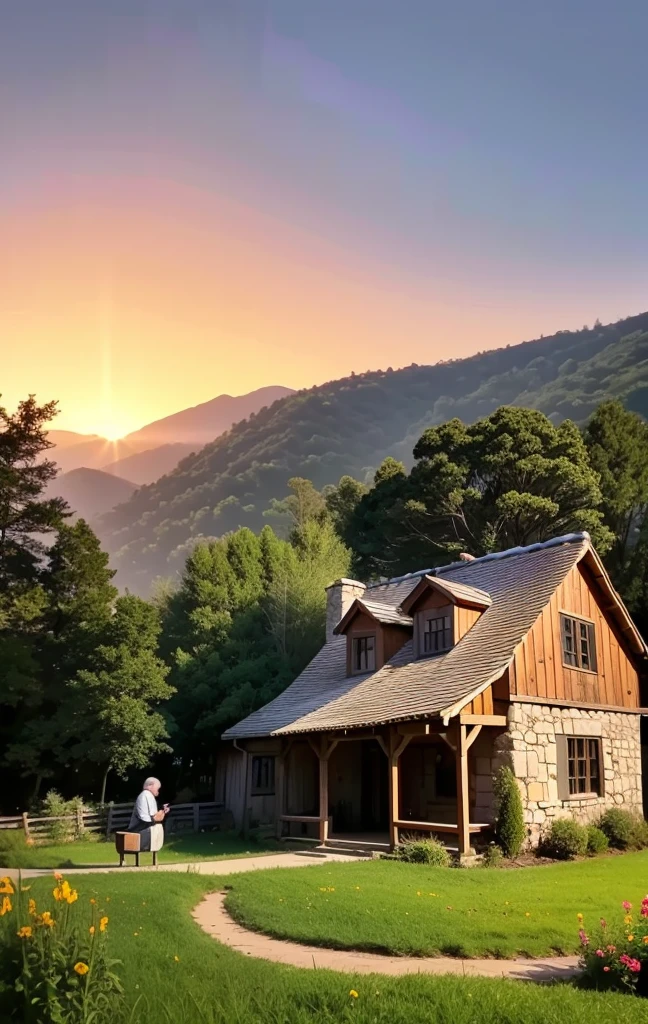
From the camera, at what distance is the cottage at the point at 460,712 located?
668 inches

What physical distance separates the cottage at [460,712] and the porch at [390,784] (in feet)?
0.12

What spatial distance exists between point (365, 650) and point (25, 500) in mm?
13830

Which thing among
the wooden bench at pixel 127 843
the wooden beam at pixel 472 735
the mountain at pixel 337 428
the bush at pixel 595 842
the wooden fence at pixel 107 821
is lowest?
the wooden fence at pixel 107 821

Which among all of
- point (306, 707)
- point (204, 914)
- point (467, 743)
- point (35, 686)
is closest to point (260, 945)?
point (204, 914)

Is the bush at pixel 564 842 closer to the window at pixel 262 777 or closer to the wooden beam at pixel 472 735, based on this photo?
the wooden beam at pixel 472 735

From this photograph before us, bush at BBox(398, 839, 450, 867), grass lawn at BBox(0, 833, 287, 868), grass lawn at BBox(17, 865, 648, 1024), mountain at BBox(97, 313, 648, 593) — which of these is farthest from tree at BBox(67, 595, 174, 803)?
mountain at BBox(97, 313, 648, 593)

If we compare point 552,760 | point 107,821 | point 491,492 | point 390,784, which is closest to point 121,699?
point 107,821

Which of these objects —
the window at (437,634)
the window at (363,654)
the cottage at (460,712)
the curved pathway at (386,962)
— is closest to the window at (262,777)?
the cottage at (460,712)

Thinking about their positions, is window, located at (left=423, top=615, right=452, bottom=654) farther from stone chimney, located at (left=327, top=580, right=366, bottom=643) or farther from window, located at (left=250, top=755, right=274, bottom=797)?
window, located at (left=250, top=755, right=274, bottom=797)

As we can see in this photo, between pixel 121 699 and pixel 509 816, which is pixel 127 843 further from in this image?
pixel 121 699

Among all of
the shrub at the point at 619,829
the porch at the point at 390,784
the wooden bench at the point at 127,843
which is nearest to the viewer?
the wooden bench at the point at 127,843

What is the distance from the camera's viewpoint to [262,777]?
24.3 m

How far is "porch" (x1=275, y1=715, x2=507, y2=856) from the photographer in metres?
16.3

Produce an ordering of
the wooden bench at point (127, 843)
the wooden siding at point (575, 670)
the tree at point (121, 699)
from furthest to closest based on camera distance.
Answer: the tree at point (121, 699) < the wooden siding at point (575, 670) < the wooden bench at point (127, 843)
